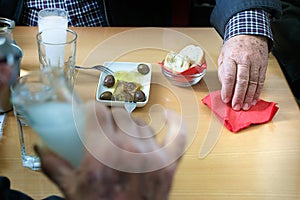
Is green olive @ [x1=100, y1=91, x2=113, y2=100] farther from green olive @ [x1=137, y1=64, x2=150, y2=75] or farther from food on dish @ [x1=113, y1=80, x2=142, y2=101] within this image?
green olive @ [x1=137, y1=64, x2=150, y2=75]

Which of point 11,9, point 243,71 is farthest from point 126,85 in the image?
point 11,9

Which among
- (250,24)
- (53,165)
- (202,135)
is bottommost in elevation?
(202,135)

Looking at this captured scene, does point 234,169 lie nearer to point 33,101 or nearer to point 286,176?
point 286,176

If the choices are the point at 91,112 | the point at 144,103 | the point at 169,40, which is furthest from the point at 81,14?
the point at 91,112

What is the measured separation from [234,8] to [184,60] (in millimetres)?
205

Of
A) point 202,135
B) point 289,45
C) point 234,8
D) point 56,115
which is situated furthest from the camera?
point 289,45

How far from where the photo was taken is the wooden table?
0.79m

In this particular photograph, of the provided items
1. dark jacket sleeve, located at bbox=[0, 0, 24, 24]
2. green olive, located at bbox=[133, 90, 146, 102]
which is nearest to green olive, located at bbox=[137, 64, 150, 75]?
green olive, located at bbox=[133, 90, 146, 102]

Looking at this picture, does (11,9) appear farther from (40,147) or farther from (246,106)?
(40,147)

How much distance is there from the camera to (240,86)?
99 cm

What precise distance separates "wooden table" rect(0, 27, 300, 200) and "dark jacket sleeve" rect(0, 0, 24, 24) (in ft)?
0.27

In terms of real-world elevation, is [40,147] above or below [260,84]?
above

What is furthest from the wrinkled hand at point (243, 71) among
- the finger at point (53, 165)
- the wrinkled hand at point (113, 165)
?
the finger at point (53, 165)

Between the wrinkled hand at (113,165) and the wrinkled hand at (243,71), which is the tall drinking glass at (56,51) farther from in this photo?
the wrinkled hand at (113,165)
